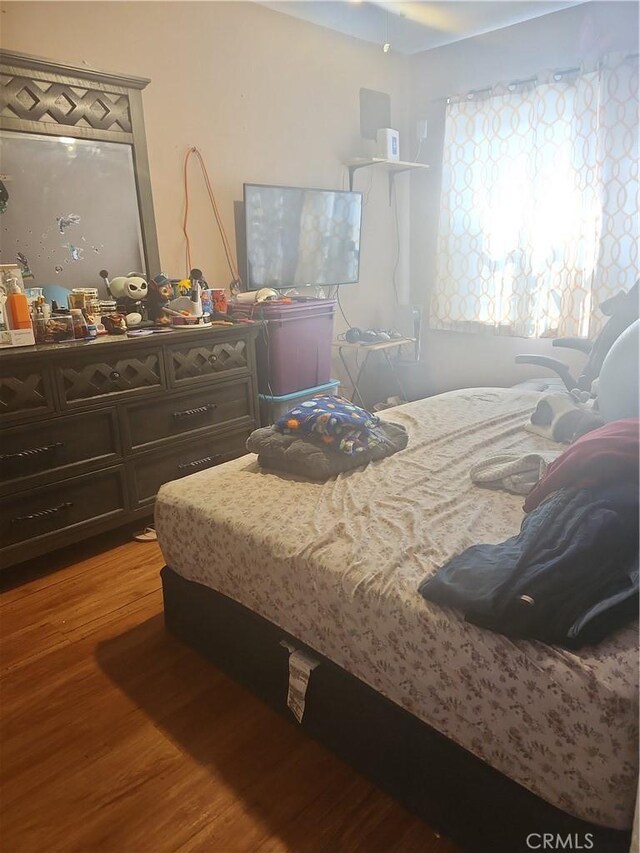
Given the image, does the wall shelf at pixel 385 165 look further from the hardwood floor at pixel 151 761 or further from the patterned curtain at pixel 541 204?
the hardwood floor at pixel 151 761

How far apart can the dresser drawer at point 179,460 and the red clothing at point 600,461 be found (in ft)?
5.61

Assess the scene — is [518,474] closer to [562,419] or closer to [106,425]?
[562,419]

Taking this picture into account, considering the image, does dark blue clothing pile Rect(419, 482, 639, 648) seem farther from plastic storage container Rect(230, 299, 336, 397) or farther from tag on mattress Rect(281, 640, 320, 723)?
plastic storage container Rect(230, 299, 336, 397)

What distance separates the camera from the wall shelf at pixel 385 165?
388 cm

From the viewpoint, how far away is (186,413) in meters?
2.66

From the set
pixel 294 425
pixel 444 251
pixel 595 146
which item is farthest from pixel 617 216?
pixel 294 425

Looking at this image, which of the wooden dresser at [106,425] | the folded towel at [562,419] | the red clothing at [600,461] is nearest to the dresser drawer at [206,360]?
the wooden dresser at [106,425]

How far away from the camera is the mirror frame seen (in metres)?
2.35

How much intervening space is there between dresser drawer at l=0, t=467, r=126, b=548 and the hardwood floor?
0.32 m

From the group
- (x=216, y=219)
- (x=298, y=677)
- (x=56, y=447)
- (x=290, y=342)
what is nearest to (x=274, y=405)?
(x=290, y=342)

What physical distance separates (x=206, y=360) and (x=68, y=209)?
872 mm

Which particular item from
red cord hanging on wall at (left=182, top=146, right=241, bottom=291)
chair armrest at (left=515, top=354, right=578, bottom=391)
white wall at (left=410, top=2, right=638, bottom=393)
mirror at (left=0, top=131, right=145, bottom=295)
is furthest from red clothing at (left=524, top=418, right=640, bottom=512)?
white wall at (left=410, top=2, right=638, bottom=393)

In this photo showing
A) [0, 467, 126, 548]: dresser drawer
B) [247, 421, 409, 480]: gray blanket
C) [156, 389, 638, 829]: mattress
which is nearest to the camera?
[156, 389, 638, 829]: mattress

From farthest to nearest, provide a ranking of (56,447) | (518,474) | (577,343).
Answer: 1. (577,343)
2. (56,447)
3. (518,474)
